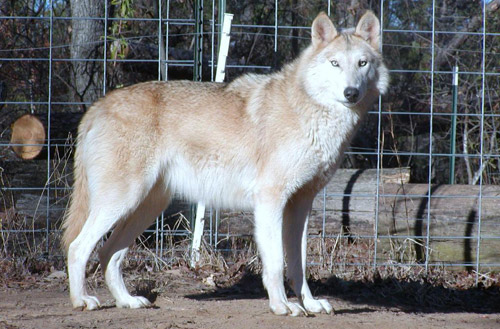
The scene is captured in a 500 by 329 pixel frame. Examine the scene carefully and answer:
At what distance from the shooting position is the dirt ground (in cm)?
366

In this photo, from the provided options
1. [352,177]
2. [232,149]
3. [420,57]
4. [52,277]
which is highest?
[420,57]

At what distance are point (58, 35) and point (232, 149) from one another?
6.33 meters

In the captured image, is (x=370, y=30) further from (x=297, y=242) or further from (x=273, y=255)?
(x=273, y=255)

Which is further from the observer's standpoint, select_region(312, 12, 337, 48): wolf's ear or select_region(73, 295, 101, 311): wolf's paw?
select_region(312, 12, 337, 48): wolf's ear

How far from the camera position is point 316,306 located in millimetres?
4039

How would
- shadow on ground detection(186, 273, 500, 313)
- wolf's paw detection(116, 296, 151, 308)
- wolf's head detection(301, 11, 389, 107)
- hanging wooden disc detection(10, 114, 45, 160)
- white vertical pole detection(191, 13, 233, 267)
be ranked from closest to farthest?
wolf's head detection(301, 11, 389, 107) < wolf's paw detection(116, 296, 151, 308) < shadow on ground detection(186, 273, 500, 313) < white vertical pole detection(191, 13, 233, 267) < hanging wooden disc detection(10, 114, 45, 160)

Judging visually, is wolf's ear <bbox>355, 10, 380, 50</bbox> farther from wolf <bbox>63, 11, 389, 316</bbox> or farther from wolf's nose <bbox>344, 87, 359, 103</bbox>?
wolf's nose <bbox>344, 87, 359, 103</bbox>

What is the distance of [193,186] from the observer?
429 centimetres

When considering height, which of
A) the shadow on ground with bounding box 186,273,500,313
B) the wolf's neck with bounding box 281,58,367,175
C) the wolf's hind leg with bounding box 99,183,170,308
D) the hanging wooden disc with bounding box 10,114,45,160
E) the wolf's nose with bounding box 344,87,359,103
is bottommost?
the shadow on ground with bounding box 186,273,500,313

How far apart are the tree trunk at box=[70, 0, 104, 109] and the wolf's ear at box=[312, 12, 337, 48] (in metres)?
3.74

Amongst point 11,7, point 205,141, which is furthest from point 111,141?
point 11,7

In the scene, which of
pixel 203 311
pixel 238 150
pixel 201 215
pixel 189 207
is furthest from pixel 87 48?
pixel 203 311

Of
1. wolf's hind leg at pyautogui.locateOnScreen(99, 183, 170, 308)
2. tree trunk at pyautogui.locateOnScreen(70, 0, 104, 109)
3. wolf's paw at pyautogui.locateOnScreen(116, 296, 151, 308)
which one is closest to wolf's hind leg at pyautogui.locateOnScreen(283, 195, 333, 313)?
wolf's hind leg at pyautogui.locateOnScreen(99, 183, 170, 308)

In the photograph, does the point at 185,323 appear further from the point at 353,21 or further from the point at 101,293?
the point at 353,21
